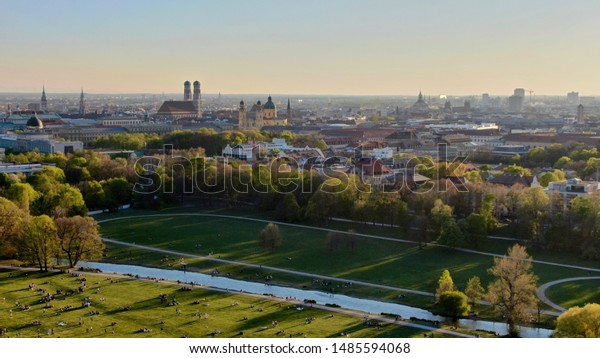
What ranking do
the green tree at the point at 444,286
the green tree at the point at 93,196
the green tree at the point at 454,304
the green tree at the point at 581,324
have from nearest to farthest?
the green tree at the point at 581,324 → the green tree at the point at 454,304 → the green tree at the point at 444,286 → the green tree at the point at 93,196

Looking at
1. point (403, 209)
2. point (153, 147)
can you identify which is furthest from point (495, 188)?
point (153, 147)

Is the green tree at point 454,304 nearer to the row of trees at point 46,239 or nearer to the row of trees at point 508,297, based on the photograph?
the row of trees at point 508,297

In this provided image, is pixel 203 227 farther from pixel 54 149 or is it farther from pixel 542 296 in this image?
pixel 54 149

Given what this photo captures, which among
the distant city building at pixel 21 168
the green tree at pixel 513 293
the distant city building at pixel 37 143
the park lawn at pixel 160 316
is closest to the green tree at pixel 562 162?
the green tree at pixel 513 293

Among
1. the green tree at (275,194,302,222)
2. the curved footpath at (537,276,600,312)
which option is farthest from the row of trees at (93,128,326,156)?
the curved footpath at (537,276,600,312)

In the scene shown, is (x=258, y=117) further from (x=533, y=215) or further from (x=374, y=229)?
(x=533, y=215)
